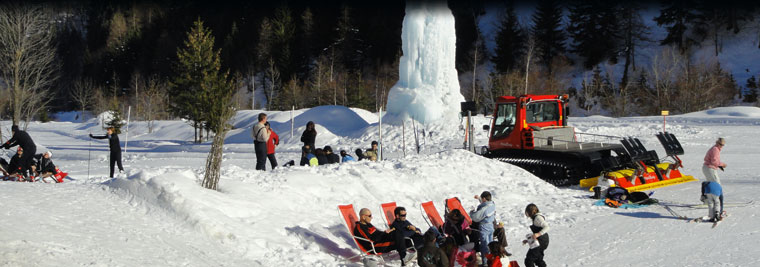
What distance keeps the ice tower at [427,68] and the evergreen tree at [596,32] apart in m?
26.8

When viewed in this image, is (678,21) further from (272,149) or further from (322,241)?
(322,241)

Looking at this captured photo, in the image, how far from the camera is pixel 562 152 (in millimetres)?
12953

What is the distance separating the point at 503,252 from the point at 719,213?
14.4 feet

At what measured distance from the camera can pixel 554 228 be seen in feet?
29.9

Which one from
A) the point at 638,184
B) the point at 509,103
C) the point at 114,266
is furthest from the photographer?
the point at 509,103

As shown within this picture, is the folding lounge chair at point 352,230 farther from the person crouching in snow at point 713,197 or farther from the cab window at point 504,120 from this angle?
the cab window at point 504,120

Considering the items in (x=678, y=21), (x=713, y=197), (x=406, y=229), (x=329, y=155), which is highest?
(x=678, y=21)

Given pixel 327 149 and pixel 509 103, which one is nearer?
pixel 327 149

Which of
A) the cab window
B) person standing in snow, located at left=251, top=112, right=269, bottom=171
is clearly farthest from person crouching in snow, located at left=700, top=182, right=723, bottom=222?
person standing in snow, located at left=251, top=112, right=269, bottom=171

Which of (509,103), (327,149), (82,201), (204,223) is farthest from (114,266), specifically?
(509,103)

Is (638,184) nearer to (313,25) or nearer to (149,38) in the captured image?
(313,25)

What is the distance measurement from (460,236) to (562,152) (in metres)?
6.17

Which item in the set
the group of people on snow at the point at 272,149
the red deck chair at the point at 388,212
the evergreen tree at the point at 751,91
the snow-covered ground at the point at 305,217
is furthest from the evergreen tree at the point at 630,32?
the red deck chair at the point at 388,212

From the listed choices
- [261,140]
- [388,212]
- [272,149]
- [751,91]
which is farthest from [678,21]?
[388,212]
